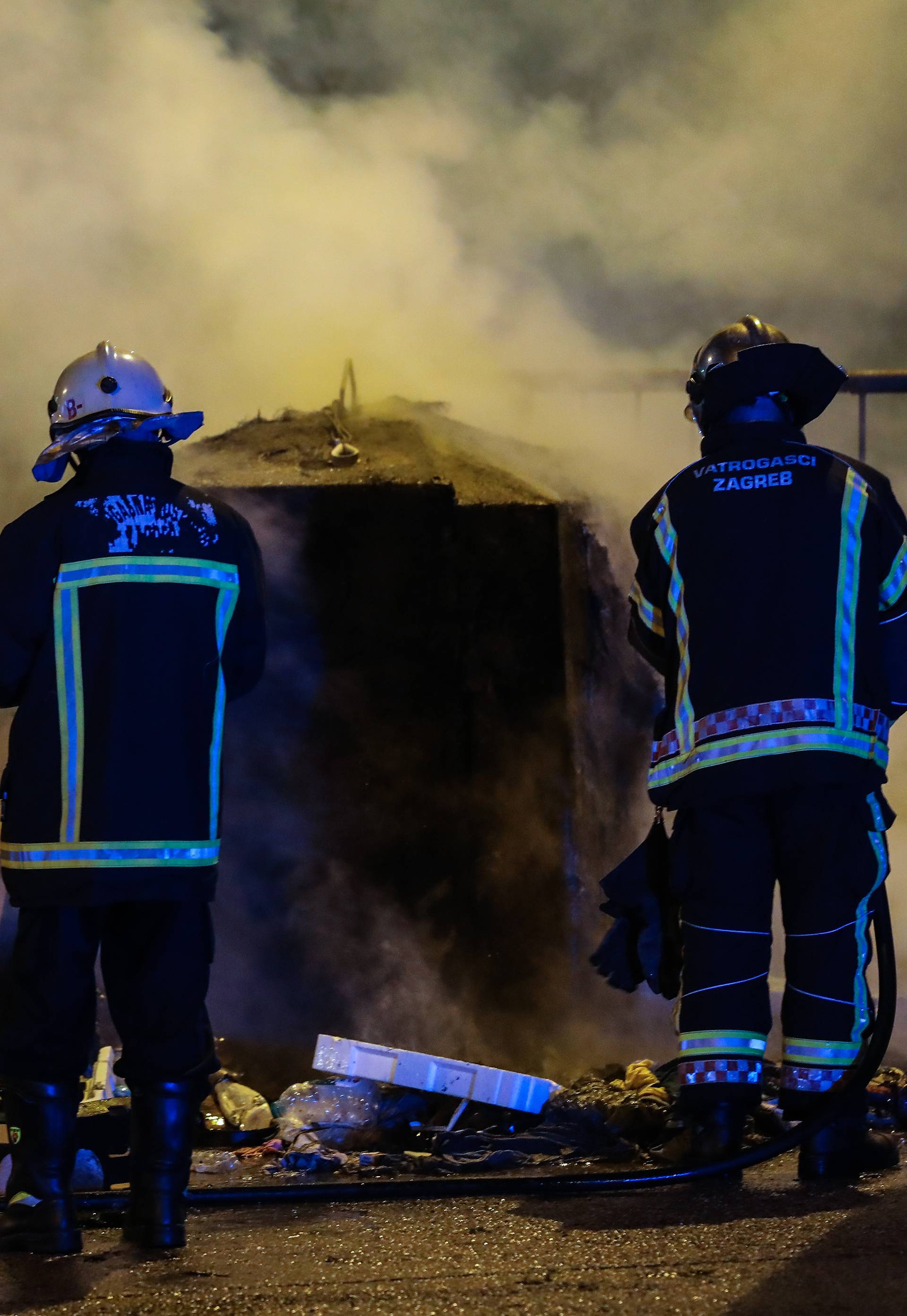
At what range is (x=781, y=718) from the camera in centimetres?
354

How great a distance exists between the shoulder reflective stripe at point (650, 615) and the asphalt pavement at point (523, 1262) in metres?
1.42

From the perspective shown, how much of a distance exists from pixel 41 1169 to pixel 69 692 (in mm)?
966

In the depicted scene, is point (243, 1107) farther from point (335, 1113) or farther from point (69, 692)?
point (69, 692)

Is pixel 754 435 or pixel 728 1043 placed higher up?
pixel 754 435

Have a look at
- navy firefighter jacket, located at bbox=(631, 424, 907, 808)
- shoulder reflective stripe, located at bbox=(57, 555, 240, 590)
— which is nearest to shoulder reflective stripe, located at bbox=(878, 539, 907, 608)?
navy firefighter jacket, located at bbox=(631, 424, 907, 808)

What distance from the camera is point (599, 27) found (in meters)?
8.46

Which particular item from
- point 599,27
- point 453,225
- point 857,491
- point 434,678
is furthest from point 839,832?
point 599,27

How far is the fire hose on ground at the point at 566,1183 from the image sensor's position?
11.3 ft

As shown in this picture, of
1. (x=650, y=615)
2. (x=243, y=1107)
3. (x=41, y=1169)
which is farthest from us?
(x=243, y=1107)

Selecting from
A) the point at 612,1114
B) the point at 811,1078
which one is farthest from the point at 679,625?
the point at 612,1114

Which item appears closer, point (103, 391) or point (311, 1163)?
point (103, 391)

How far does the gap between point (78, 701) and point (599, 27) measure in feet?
22.1

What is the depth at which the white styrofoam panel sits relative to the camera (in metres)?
4.52

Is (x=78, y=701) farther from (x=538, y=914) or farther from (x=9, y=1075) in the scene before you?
(x=538, y=914)
